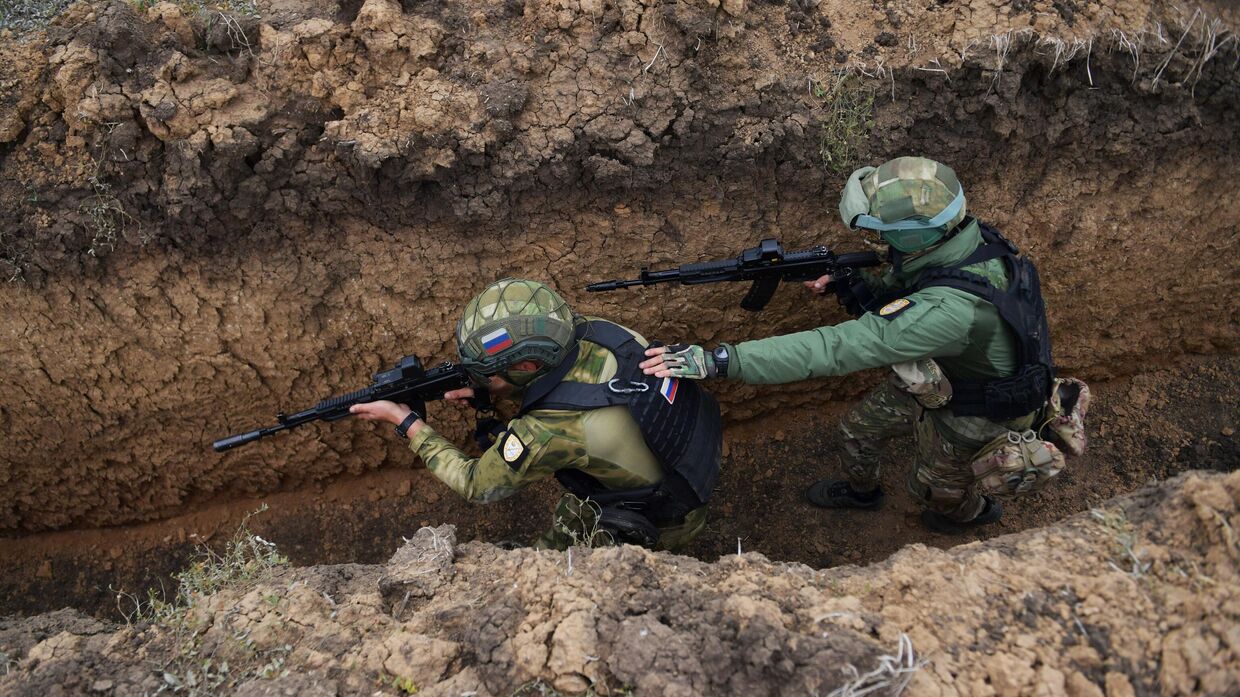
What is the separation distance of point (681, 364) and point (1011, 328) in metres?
1.53

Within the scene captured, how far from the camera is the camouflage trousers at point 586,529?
3.76 metres

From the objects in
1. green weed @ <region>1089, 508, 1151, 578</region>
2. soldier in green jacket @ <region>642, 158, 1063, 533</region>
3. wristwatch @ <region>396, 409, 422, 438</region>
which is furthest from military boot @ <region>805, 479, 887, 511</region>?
wristwatch @ <region>396, 409, 422, 438</region>

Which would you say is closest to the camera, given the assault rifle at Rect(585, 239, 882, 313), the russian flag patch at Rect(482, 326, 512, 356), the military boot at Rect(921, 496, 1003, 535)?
the russian flag patch at Rect(482, 326, 512, 356)

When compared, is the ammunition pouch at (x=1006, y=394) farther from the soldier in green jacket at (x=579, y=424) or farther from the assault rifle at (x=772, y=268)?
the soldier in green jacket at (x=579, y=424)

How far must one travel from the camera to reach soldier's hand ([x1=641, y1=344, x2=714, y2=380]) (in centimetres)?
346

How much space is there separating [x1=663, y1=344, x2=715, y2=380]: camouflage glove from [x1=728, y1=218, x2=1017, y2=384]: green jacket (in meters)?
0.10

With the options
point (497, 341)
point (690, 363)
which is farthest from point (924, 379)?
point (497, 341)

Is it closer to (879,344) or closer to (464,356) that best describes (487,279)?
(464,356)

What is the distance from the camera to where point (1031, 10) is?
4188 millimetres

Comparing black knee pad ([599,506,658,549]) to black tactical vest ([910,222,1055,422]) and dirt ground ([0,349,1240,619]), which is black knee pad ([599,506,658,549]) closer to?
dirt ground ([0,349,1240,619])

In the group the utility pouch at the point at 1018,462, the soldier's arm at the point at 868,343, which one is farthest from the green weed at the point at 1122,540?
the utility pouch at the point at 1018,462

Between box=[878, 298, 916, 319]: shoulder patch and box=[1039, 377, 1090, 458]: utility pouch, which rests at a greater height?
box=[878, 298, 916, 319]: shoulder patch

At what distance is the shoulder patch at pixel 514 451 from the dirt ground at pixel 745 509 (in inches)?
80.0

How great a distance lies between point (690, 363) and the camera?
11.4ft
